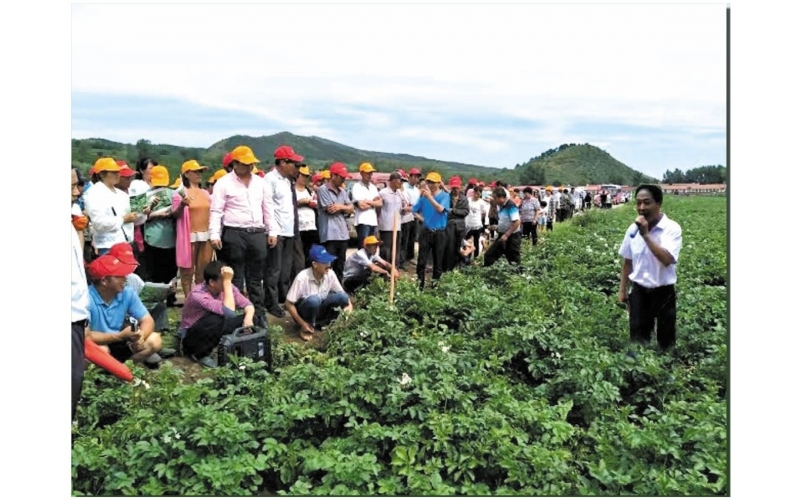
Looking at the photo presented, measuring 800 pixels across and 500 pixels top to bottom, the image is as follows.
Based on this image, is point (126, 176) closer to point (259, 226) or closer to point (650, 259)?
point (259, 226)

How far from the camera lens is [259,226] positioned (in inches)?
257

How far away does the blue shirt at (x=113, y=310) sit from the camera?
195 inches

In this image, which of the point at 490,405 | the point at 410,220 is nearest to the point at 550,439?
the point at 490,405

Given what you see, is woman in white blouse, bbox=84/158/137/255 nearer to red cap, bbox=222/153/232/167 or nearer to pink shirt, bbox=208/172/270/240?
pink shirt, bbox=208/172/270/240

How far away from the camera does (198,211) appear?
23.6 ft

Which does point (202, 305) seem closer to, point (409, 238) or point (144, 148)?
point (144, 148)

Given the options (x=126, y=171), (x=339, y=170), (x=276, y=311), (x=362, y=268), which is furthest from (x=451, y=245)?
(x=126, y=171)

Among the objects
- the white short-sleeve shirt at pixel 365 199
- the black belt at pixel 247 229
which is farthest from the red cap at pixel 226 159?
the white short-sleeve shirt at pixel 365 199

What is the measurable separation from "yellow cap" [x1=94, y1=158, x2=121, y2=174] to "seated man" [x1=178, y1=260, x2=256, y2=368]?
108 cm

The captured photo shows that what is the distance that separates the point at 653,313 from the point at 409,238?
23.9ft

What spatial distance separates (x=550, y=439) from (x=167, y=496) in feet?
6.75
